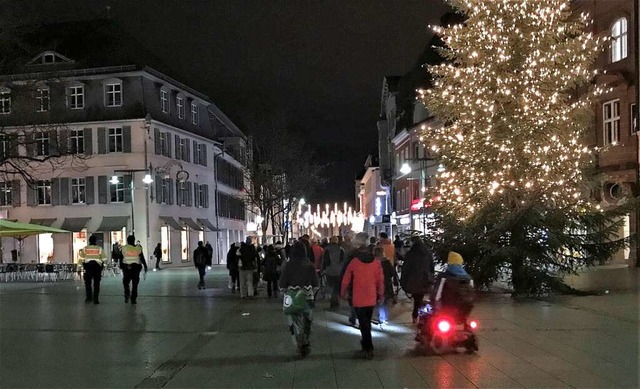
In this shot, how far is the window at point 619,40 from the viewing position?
30.1 m

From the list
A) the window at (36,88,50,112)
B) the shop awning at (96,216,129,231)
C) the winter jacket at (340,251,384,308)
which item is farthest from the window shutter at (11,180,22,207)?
the winter jacket at (340,251,384,308)

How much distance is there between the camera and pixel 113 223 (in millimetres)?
48594

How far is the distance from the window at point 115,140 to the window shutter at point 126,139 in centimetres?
34

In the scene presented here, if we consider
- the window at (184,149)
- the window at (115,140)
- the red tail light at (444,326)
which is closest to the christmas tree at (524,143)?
the red tail light at (444,326)

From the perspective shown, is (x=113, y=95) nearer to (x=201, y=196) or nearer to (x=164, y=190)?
(x=164, y=190)

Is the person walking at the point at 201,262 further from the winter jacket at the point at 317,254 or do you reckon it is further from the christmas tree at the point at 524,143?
the christmas tree at the point at 524,143

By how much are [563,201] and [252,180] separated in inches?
1526

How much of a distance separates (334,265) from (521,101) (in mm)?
6824

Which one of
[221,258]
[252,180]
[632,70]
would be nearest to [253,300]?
[632,70]

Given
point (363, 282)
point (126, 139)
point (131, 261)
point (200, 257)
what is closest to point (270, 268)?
point (131, 261)

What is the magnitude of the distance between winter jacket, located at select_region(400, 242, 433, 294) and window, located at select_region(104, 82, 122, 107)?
3929 cm

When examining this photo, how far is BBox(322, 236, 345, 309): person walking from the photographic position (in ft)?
57.8

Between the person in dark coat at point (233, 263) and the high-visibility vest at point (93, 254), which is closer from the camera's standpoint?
the high-visibility vest at point (93, 254)

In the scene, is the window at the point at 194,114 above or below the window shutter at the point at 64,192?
above
